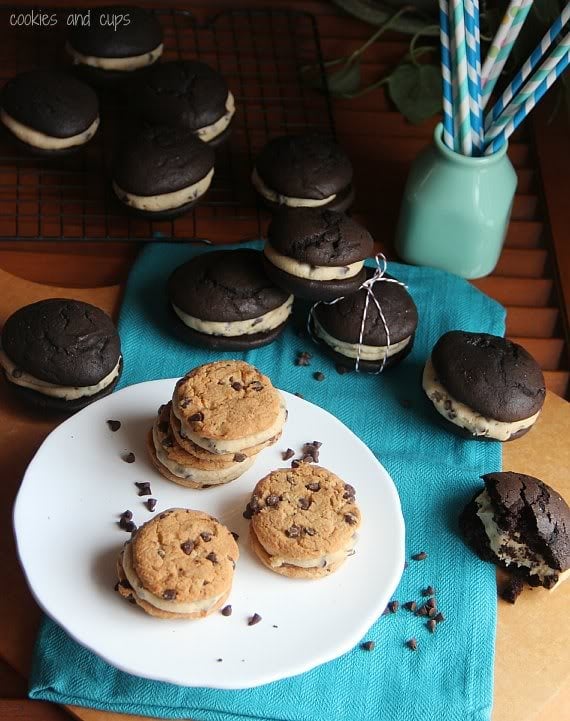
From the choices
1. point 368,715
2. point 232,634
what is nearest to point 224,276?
point 232,634

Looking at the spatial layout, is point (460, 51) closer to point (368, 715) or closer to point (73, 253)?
point (73, 253)

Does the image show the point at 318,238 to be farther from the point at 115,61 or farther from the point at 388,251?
the point at 115,61

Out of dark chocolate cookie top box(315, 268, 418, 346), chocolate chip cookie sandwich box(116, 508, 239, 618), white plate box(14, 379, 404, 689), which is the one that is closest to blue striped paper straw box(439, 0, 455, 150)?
dark chocolate cookie top box(315, 268, 418, 346)

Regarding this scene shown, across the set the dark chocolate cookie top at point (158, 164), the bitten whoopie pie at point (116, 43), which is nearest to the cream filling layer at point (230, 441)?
the dark chocolate cookie top at point (158, 164)

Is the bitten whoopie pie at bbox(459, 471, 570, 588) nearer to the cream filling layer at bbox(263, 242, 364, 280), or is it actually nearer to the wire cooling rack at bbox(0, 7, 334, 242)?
the cream filling layer at bbox(263, 242, 364, 280)

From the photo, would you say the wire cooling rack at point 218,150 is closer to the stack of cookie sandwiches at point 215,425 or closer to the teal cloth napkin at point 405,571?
the teal cloth napkin at point 405,571
